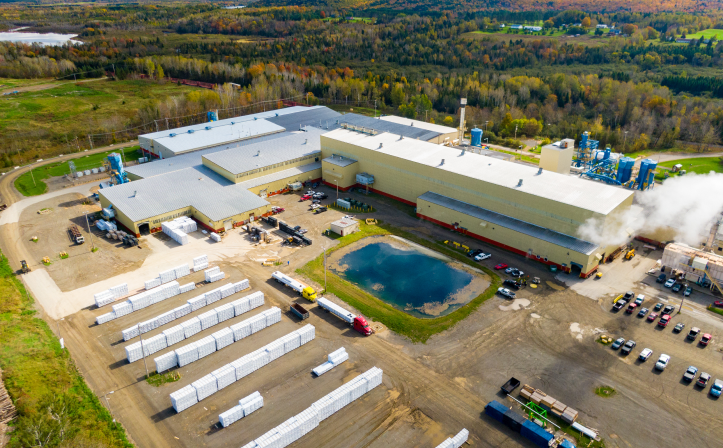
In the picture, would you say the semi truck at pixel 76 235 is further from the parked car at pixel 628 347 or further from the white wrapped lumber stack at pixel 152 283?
the parked car at pixel 628 347

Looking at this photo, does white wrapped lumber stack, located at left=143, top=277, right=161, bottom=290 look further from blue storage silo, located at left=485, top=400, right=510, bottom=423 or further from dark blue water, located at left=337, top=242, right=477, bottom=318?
blue storage silo, located at left=485, top=400, right=510, bottom=423

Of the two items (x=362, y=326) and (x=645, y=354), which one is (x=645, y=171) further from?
(x=362, y=326)

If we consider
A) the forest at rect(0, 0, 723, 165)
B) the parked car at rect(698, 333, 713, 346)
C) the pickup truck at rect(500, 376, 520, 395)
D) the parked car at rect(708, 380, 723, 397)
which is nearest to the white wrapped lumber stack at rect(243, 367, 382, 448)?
the pickup truck at rect(500, 376, 520, 395)

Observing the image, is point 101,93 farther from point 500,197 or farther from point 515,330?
point 515,330

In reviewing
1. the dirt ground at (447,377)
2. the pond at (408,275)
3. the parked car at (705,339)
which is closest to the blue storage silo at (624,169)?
the dirt ground at (447,377)

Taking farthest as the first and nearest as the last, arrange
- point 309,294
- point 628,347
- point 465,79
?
1. point 465,79
2. point 309,294
3. point 628,347

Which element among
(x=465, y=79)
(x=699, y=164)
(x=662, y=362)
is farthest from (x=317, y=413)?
(x=465, y=79)
